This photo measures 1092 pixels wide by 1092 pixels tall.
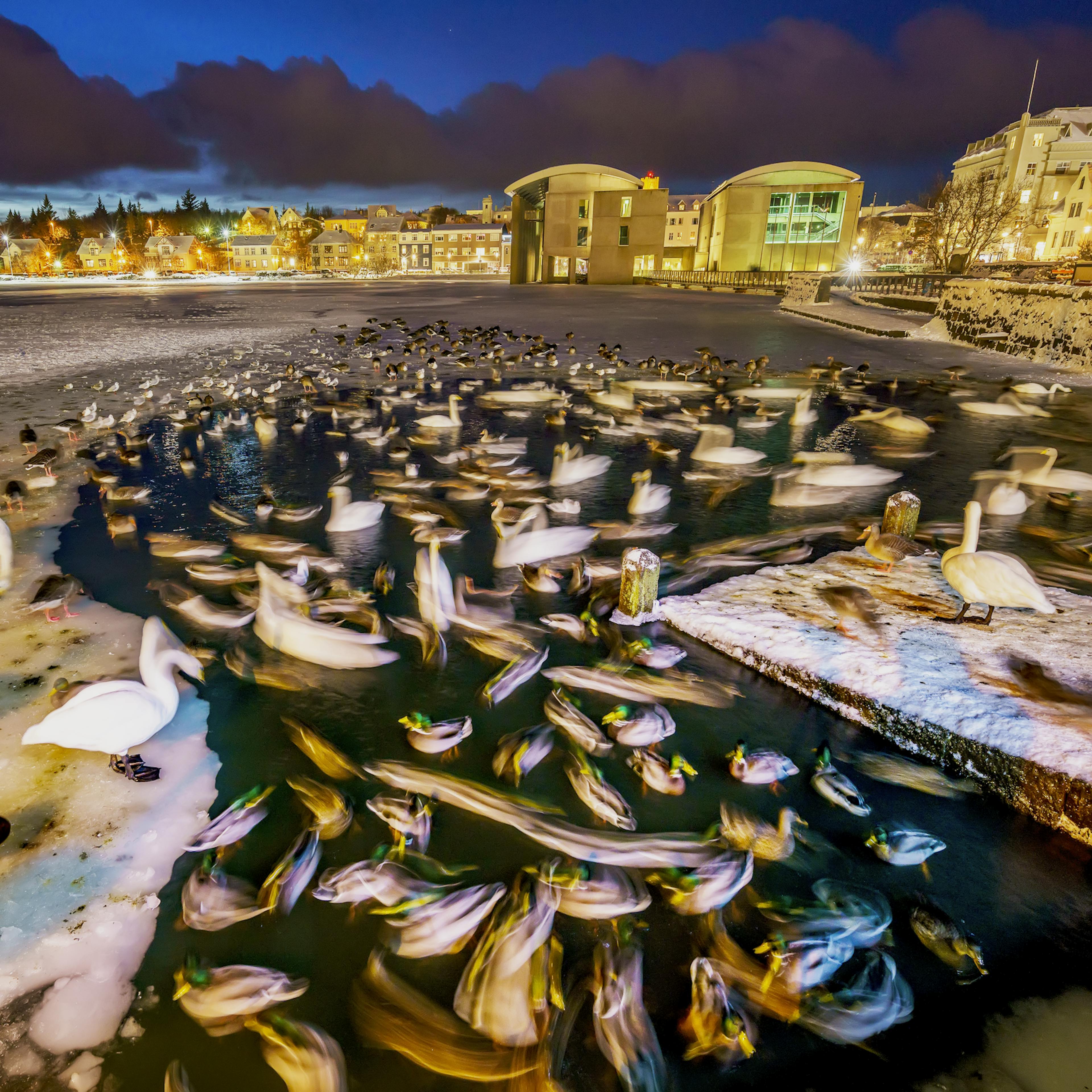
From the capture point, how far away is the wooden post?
5812 millimetres

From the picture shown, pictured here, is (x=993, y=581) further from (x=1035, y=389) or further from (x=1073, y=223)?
(x=1073, y=223)

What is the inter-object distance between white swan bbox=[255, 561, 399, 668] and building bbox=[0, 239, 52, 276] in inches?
6605

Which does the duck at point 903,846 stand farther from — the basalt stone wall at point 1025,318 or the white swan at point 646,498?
the basalt stone wall at point 1025,318

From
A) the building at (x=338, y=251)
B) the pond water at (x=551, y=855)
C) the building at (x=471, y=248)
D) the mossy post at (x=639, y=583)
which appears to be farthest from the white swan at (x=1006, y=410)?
the building at (x=338, y=251)

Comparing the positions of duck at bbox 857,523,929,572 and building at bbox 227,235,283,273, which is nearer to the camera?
duck at bbox 857,523,929,572

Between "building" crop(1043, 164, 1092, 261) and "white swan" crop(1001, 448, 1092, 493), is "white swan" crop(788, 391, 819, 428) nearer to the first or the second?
"white swan" crop(1001, 448, 1092, 493)

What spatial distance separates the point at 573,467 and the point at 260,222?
Result: 164510 mm

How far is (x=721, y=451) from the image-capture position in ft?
30.2

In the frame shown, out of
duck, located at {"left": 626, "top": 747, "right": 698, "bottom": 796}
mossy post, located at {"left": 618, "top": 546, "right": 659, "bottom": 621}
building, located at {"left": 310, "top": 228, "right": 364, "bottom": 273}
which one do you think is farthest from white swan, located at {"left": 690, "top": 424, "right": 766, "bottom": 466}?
building, located at {"left": 310, "top": 228, "right": 364, "bottom": 273}

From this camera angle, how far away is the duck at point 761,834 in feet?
10.0

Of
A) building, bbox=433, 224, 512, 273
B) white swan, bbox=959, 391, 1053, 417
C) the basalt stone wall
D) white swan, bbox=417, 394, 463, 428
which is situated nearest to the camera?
white swan, bbox=417, 394, 463, 428

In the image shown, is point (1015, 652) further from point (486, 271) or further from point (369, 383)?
point (486, 271)

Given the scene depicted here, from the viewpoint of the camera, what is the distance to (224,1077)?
2.22m

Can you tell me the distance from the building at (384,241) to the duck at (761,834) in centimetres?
13587
